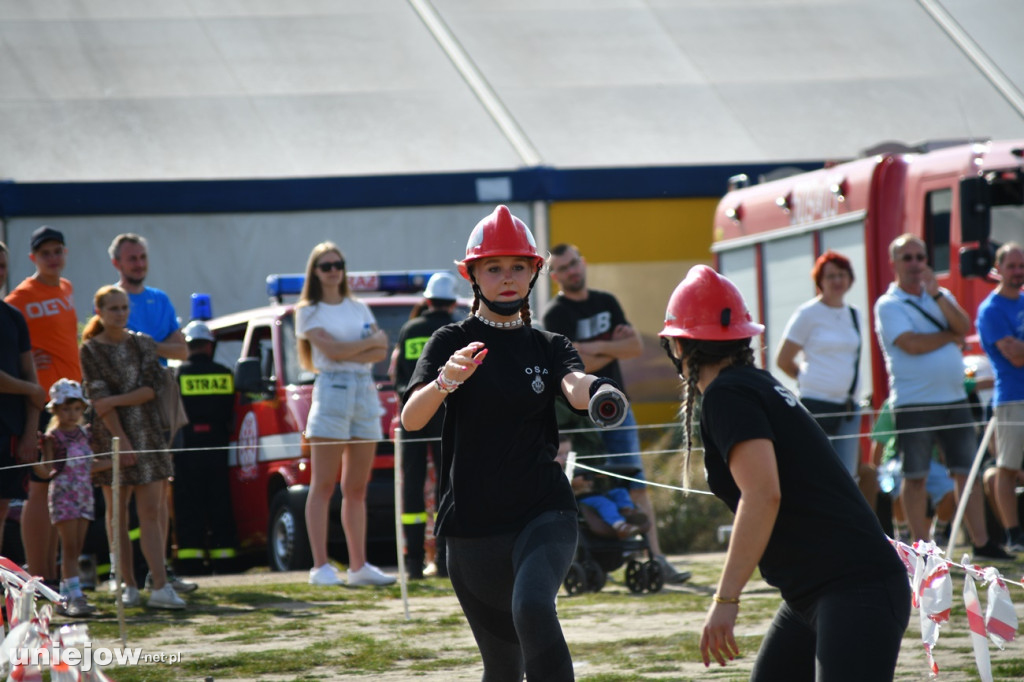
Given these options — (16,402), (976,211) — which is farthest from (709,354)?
(976,211)

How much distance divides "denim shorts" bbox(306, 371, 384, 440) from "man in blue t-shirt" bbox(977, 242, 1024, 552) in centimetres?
391

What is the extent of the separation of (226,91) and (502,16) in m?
4.27

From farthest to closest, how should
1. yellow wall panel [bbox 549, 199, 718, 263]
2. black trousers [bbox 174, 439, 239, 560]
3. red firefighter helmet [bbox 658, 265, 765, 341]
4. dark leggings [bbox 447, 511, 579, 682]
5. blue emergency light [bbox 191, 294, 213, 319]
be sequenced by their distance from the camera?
1. yellow wall panel [bbox 549, 199, 718, 263]
2. blue emergency light [bbox 191, 294, 213, 319]
3. black trousers [bbox 174, 439, 239, 560]
4. dark leggings [bbox 447, 511, 579, 682]
5. red firefighter helmet [bbox 658, 265, 765, 341]

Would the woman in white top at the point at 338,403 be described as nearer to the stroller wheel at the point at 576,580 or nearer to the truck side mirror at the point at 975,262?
the stroller wheel at the point at 576,580

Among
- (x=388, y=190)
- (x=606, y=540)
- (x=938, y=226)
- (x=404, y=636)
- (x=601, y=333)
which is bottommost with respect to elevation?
(x=404, y=636)

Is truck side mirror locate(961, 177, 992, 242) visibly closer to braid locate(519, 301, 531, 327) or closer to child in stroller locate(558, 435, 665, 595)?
child in stroller locate(558, 435, 665, 595)

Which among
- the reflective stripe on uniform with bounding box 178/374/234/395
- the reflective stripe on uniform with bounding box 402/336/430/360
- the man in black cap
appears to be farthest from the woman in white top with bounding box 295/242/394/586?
the reflective stripe on uniform with bounding box 178/374/234/395

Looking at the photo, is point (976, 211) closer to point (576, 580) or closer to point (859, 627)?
point (576, 580)

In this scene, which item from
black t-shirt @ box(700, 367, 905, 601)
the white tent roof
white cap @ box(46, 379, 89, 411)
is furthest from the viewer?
the white tent roof

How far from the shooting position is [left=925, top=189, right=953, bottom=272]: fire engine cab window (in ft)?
38.0

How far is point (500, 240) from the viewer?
4.73 metres

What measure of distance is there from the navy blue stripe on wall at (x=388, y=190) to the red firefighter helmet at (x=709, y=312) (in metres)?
11.6

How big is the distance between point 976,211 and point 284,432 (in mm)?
5285

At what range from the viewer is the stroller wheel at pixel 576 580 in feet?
29.4
